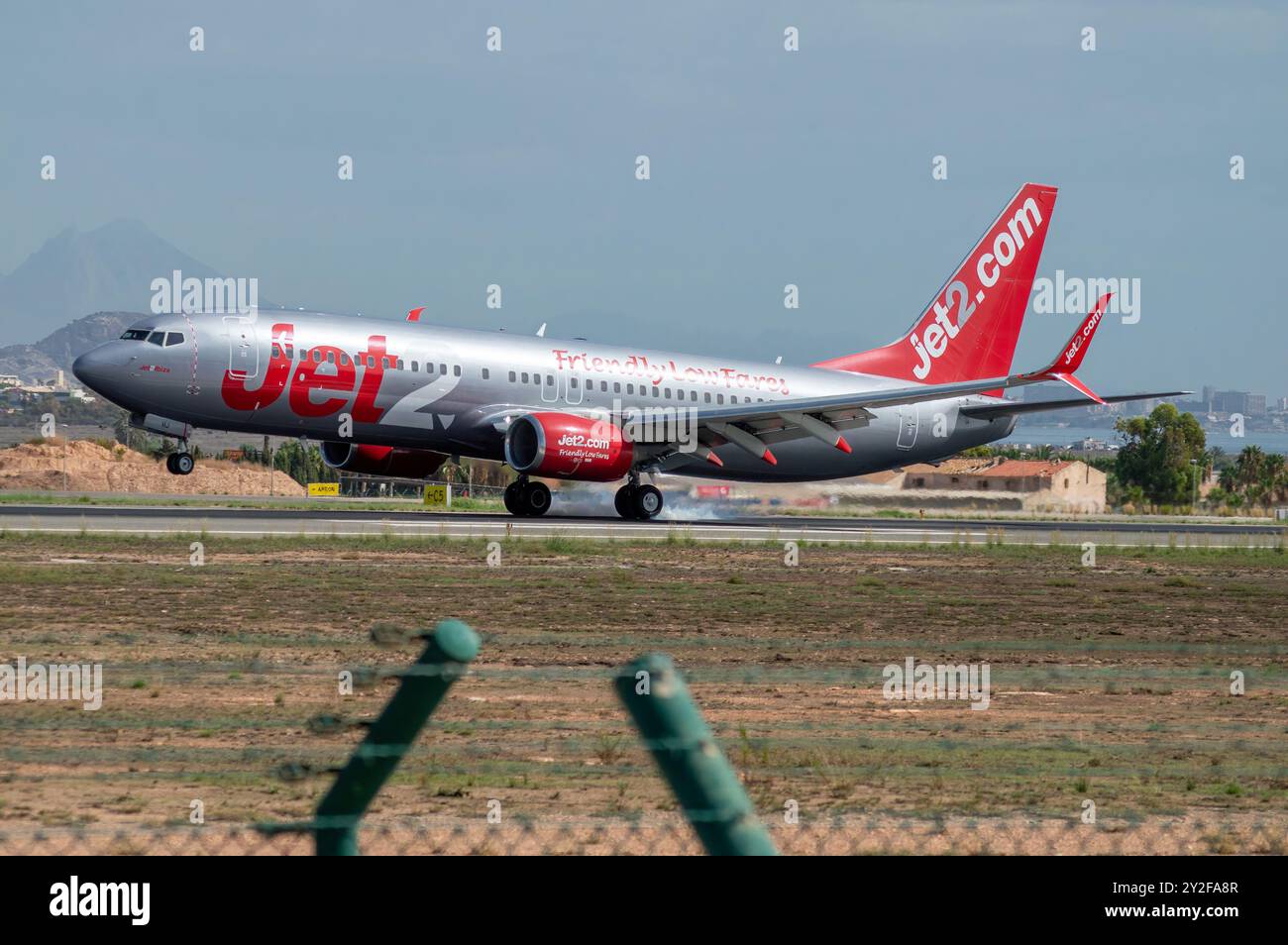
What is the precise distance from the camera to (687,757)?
4570mm

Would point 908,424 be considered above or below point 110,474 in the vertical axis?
below

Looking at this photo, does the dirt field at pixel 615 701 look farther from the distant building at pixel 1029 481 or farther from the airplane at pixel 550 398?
the distant building at pixel 1029 481

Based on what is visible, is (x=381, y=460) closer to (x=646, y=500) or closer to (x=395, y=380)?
(x=395, y=380)

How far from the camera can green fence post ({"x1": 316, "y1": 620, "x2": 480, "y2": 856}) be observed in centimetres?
476

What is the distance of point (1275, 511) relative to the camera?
80.4m

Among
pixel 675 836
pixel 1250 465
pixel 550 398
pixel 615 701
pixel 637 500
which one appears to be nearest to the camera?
pixel 675 836

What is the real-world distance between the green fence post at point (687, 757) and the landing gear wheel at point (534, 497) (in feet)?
116

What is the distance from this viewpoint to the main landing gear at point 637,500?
132 ft

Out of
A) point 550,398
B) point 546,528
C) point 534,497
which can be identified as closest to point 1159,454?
point 534,497

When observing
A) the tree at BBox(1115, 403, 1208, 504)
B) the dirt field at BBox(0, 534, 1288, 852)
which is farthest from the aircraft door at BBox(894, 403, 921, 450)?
the tree at BBox(1115, 403, 1208, 504)

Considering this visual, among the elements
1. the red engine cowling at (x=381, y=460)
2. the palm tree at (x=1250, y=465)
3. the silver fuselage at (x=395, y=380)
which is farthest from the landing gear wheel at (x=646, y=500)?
the palm tree at (x=1250, y=465)

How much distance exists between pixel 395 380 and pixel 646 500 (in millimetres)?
8556

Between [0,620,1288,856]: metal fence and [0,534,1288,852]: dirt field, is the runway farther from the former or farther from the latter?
[0,620,1288,856]: metal fence
